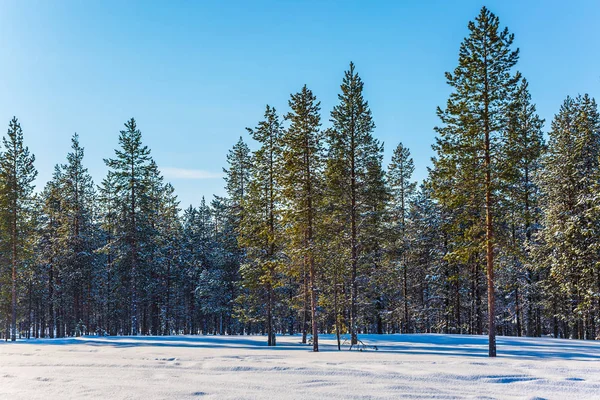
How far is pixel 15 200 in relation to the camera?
35344 millimetres

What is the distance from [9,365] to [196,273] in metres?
38.3

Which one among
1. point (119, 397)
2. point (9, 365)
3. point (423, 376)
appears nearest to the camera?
point (119, 397)

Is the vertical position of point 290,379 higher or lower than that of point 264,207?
lower

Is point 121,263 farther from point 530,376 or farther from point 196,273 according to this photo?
point 530,376

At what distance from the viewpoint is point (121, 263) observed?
39.8 m

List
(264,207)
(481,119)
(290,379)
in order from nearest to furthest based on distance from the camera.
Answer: (290,379) < (481,119) < (264,207)

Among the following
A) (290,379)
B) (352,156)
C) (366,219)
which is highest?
(352,156)

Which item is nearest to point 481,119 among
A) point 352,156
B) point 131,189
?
point 352,156

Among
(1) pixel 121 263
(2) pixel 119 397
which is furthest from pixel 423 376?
(1) pixel 121 263

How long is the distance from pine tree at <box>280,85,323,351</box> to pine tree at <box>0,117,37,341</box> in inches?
943

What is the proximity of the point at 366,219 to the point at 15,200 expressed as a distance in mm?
28258

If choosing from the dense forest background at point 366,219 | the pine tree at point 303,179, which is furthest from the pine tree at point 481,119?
the pine tree at point 303,179

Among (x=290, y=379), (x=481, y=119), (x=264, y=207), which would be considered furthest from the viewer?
(x=264, y=207)

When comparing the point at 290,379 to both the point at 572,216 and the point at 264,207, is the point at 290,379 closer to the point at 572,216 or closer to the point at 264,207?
the point at 264,207
